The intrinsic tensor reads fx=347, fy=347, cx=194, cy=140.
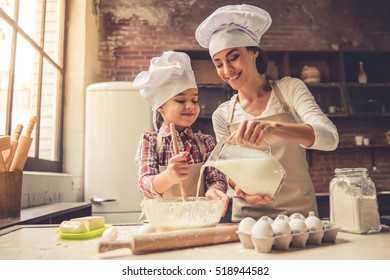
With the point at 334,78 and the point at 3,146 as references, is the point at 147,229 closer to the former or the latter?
the point at 3,146

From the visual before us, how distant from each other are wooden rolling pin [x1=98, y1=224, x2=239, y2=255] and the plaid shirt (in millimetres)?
450

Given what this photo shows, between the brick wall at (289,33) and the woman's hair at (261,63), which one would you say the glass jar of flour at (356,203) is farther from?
the brick wall at (289,33)

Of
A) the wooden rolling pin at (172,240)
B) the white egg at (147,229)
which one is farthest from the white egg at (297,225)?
the white egg at (147,229)

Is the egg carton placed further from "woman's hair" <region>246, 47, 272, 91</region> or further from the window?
the window

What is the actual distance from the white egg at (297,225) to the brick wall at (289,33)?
292cm

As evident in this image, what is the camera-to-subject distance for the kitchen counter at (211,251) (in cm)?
62

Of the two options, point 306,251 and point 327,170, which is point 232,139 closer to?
point 306,251

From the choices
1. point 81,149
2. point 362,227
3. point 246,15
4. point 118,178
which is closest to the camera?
point 362,227

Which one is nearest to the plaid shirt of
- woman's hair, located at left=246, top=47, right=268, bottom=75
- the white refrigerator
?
woman's hair, located at left=246, top=47, right=268, bottom=75

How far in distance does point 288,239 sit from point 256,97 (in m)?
0.88

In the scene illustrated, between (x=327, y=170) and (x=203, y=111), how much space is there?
1.39m

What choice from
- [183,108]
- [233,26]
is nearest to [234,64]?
[233,26]

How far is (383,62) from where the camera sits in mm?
3576

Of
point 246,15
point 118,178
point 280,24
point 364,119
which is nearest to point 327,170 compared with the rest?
point 364,119
